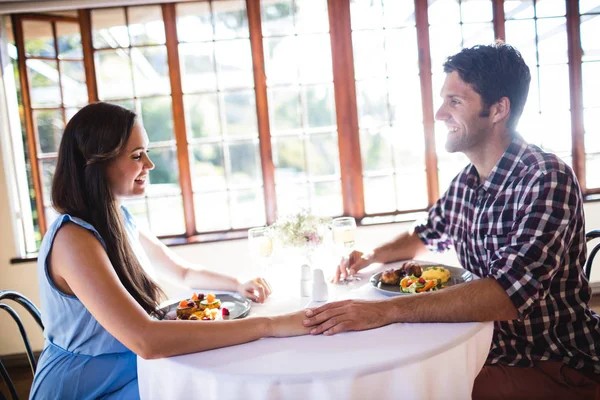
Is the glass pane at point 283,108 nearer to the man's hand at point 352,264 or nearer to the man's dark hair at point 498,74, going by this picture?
the man's hand at point 352,264

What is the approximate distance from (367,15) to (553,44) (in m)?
1.42

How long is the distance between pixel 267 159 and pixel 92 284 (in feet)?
7.87

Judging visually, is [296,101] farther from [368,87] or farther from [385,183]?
[385,183]

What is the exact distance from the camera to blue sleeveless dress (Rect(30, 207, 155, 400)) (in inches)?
53.1

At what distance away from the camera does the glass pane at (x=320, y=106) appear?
3.55m

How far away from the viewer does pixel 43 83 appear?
3.34 m

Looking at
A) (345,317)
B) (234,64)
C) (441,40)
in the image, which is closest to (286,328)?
(345,317)

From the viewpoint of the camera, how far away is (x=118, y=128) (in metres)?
1.47

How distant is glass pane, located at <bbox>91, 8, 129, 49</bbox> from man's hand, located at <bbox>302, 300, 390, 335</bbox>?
2.85 meters

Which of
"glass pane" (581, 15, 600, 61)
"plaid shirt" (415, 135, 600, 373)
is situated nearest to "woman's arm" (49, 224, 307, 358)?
"plaid shirt" (415, 135, 600, 373)

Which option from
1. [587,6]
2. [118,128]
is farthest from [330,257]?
[587,6]

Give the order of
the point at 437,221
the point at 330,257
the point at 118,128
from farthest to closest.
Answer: the point at 330,257 < the point at 437,221 < the point at 118,128

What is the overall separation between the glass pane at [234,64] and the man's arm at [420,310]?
2.55 m

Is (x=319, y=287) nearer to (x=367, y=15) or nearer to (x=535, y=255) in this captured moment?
(x=535, y=255)
